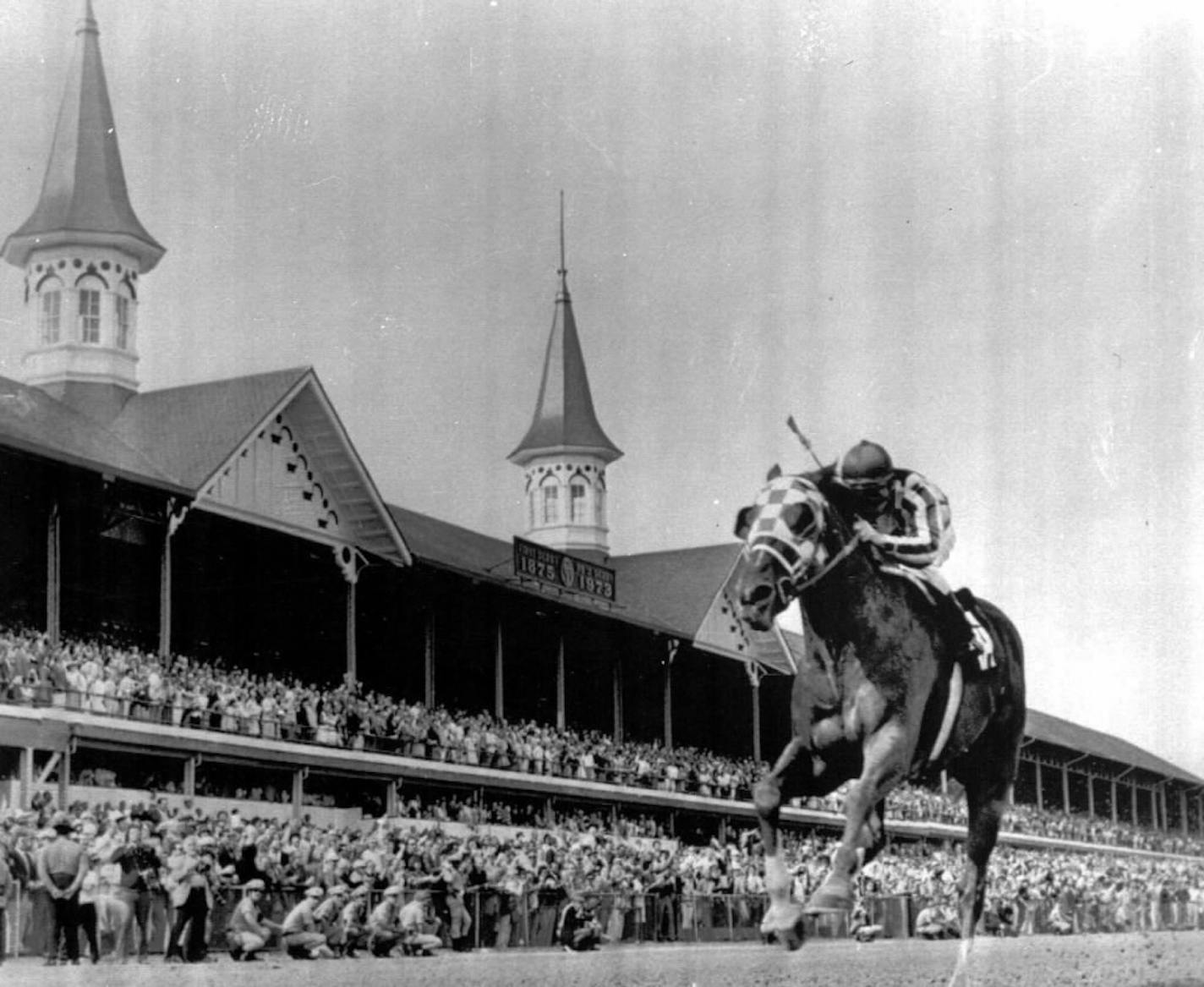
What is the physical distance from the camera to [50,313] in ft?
143

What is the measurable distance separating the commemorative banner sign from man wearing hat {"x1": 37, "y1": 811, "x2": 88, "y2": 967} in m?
21.6

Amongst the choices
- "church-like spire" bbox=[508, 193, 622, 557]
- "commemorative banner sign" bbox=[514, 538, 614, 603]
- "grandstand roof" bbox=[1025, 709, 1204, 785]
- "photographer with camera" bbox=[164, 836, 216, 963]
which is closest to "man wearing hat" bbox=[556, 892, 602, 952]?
"photographer with camera" bbox=[164, 836, 216, 963]

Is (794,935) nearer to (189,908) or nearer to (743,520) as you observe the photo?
(743,520)

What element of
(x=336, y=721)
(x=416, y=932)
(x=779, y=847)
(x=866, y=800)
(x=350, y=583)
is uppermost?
(x=350, y=583)

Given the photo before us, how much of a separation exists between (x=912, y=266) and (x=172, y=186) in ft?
74.1

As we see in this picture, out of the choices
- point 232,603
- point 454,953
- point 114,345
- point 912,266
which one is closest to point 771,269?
point 912,266

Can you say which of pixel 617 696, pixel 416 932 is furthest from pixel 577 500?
pixel 416 932

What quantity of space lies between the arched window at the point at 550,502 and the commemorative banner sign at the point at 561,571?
2764 cm

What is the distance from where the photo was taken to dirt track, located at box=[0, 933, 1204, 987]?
39.4 feet

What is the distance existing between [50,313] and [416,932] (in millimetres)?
27633

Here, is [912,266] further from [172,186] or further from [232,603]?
[232,603]

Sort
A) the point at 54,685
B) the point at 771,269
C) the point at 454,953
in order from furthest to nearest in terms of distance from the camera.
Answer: the point at 54,685
the point at 454,953
the point at 771,269

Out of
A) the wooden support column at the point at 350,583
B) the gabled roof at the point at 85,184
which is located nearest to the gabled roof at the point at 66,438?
the wooden support column at the point at 350,583

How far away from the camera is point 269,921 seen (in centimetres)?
1822
